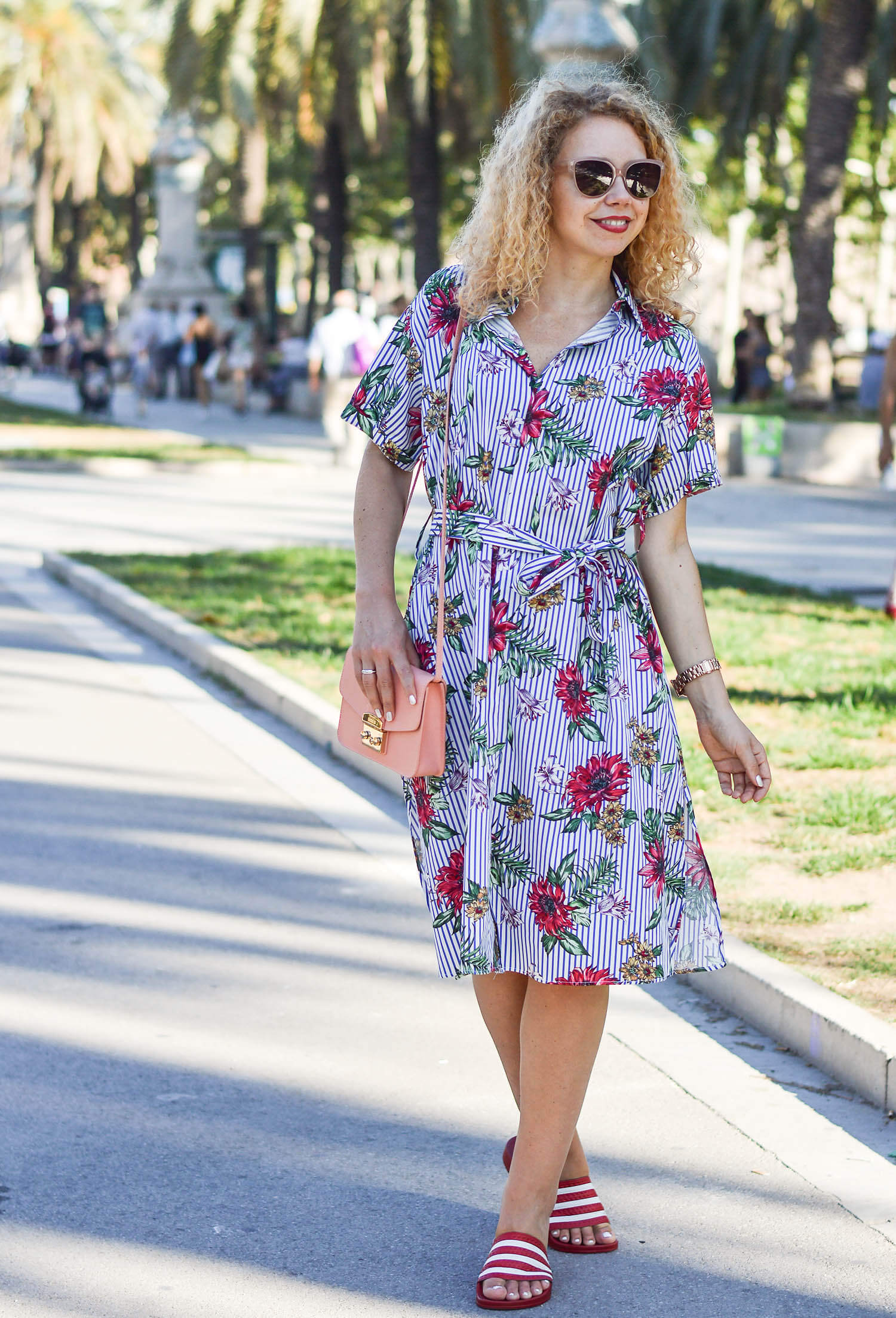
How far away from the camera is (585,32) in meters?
14.7

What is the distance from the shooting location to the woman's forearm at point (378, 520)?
2973 mm

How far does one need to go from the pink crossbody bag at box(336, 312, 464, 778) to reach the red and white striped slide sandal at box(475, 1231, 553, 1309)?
81cm

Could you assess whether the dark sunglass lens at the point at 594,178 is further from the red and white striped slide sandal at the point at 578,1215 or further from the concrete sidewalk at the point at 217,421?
the concrete sidewalk at the point at 217,421

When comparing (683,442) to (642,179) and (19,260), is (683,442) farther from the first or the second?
(19,260)

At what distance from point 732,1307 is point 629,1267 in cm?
21

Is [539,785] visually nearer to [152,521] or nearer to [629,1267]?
[629,1267]

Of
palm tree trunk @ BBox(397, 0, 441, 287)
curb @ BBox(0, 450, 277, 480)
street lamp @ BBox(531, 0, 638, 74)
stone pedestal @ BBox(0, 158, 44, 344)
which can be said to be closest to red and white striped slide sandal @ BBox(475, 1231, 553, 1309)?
street lamp @ BBox(531, 0, 638, 74)

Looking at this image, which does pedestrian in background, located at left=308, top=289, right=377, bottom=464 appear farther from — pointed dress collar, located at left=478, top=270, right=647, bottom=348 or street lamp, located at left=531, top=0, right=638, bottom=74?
pointed dress collar, located at left=478, top=270, right=647, bottom=348

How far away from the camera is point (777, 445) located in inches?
753

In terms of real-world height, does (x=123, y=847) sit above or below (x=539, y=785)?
below

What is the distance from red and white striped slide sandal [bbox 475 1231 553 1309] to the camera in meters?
2.88

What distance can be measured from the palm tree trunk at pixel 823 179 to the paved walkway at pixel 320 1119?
16.7m

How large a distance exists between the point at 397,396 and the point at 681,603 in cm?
61

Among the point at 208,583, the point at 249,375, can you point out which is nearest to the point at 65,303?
the point at 249,375
